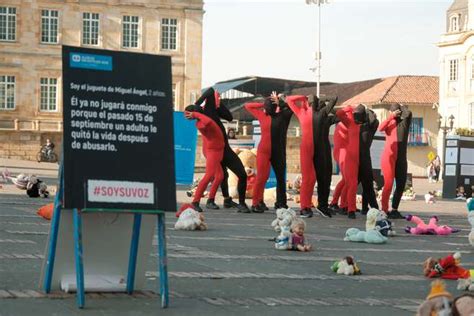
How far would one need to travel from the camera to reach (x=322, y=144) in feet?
69.6

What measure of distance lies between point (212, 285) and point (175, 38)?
7283 centimetres

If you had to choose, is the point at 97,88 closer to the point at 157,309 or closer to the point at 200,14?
the point at 157,309

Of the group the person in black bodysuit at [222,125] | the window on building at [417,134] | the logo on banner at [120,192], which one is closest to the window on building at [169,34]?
the window on building at [417,134]

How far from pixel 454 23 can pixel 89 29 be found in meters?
37.0

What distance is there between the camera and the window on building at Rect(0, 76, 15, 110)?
254 ft

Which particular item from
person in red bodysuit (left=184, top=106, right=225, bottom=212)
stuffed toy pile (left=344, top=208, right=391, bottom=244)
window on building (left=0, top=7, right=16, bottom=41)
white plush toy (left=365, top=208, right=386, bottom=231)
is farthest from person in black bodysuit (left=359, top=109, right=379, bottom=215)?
window on building (left=0, top=7, right=16, bottom=41)

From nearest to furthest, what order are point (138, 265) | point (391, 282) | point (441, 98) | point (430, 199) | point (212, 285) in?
point (138, 265) < point (212, 285) < point (391, 282) < point (430, 199) < point (441, 98)

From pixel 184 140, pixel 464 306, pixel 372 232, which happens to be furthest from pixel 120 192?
pixel 184 140

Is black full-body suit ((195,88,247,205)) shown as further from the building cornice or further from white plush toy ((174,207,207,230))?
the building cornice

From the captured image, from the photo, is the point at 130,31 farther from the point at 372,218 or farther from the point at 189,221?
the point at 372,218

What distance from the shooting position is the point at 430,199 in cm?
3084

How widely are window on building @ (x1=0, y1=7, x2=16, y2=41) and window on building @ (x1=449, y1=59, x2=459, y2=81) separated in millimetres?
35554

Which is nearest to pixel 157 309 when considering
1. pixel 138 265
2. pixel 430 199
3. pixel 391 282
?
pixel 138 265

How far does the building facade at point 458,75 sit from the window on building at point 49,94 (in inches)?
1204
